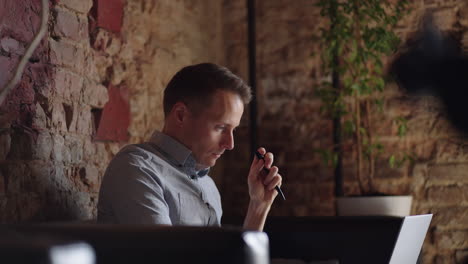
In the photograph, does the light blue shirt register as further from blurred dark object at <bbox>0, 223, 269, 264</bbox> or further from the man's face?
blurred dark object at <bbox>0, 223, 269, 264</bbox>

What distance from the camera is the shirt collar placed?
7.91 ft

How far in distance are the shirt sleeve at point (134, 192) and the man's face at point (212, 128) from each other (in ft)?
0.89

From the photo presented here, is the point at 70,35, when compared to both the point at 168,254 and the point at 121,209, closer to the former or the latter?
the point at 121,209

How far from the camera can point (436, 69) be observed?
359 centimetres

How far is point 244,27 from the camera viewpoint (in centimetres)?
402

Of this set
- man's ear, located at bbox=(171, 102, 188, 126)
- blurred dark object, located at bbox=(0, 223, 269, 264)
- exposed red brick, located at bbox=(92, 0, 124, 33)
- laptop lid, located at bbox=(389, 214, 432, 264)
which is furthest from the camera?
exposed red brick, located at bbox=(92, 0, 124, 33)

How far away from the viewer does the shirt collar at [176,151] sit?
2410 millimetres

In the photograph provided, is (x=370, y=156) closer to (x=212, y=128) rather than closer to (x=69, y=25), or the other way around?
(x=212, y=128)

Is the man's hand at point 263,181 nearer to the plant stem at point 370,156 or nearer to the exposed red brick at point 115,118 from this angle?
the exposed red brick at point 115,118

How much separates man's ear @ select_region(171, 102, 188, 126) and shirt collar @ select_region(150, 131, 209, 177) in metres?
0.07

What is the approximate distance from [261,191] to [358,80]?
132 centimetres

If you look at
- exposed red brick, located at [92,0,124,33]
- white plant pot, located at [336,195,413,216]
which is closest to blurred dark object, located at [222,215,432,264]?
white plant pot, located at [336,195,413,216]

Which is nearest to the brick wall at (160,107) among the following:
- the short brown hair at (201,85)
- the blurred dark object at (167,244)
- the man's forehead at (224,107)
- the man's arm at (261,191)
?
the short brown hair at (201,85)

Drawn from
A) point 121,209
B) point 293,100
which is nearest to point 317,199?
point 293,100
